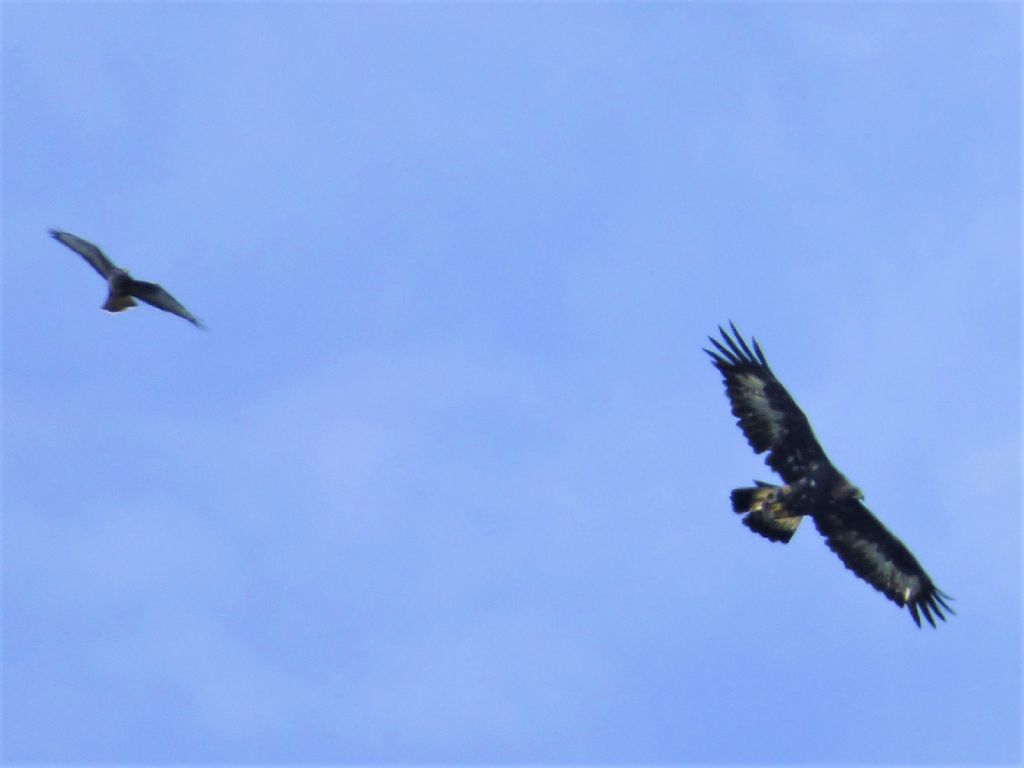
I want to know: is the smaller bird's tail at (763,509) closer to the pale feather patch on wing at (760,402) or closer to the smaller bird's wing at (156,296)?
the pale feather patch on wing at (760,402)

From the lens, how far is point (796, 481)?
29.6 meters

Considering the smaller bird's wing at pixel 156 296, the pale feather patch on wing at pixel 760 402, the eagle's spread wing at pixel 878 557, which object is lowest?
the eagle's spread wing at pixel 878 557

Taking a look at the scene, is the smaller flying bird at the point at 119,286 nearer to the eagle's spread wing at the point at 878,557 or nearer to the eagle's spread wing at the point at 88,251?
the eagle's spread wing at the point at 88,251

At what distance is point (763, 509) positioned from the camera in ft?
96.8

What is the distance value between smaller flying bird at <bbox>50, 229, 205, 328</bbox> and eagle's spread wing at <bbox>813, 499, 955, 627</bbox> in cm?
1129

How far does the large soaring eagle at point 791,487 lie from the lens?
2955 cm

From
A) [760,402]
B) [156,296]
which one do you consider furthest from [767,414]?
[156,296]

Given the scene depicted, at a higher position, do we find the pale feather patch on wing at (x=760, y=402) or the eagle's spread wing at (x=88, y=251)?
the eagle's spread wing at (x=88, y=251)

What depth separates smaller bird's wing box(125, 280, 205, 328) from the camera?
2991 centimetres

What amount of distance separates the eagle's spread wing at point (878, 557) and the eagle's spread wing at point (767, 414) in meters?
1.10

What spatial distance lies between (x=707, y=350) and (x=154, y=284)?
930cm

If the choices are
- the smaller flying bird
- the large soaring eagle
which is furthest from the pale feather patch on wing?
the smaller flying bird

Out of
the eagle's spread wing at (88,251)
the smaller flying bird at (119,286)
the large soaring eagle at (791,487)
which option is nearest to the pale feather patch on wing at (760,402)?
the large soaring eagle at (791,487)

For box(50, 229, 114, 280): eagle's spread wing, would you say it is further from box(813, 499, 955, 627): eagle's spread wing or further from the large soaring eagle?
box(813, 499, 955, 627): eagle's spread wing
